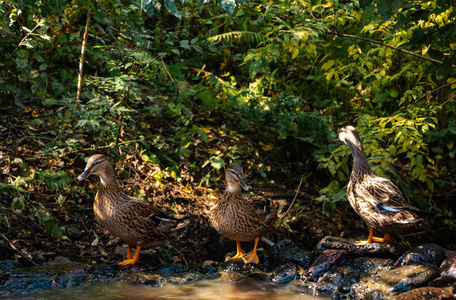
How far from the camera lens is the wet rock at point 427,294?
4.25 m

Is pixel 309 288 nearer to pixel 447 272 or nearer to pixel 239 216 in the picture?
pixel 239 216

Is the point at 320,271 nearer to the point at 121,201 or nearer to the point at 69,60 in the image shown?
the point at 121,201

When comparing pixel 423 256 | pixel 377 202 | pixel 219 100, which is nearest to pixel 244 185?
pixel 377 202

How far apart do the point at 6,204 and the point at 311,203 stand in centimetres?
442

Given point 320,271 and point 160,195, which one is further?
point 160,195

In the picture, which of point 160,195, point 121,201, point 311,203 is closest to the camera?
point 121,201

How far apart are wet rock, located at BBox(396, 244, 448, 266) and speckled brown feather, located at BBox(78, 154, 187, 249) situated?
246cm

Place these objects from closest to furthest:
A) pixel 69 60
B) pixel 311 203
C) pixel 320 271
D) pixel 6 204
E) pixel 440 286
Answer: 1. pixel 440 286
2. pixel 320 271
3. pixel 6 204
4. pixel 311 203
5. pixel 69 60

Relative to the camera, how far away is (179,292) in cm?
475

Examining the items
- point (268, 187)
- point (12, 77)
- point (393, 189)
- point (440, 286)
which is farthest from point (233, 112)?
point (440, 286)

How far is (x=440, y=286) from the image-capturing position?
4461mm

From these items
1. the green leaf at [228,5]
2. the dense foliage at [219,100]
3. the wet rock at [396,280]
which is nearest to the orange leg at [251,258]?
the wet rock at [396,280]

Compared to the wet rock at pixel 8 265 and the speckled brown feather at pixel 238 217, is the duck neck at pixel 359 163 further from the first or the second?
the wet rock at pixel 8 265

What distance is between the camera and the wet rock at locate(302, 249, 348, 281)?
501cm
